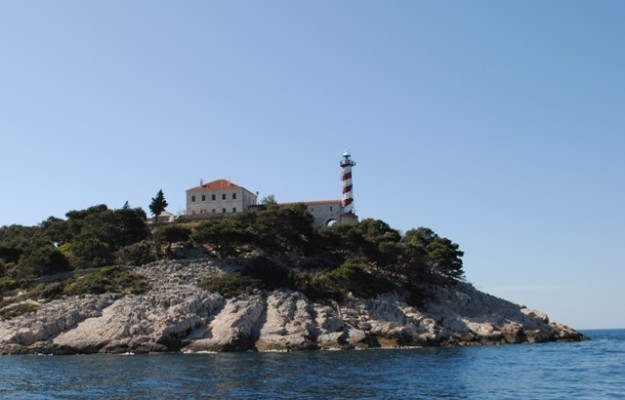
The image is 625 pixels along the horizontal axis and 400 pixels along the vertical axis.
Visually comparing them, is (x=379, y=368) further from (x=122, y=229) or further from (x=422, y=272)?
(x=122, y=229)

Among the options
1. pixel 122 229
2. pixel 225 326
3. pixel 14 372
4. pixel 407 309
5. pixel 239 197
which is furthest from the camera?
pixel 239 197

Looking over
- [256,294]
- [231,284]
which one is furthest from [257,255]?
[256,294]

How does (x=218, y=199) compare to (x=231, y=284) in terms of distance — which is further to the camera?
(x=218, y=199)

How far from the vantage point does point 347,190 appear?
331 feet

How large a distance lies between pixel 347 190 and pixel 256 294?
139 feet

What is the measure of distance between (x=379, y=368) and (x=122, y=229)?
4858 centimetres

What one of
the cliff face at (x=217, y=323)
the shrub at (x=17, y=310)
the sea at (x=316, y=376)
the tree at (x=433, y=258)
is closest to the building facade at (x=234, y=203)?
the tree at (x=433, y=258)

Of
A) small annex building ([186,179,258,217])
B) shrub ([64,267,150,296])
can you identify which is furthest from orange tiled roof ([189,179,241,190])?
shrub ([64,267,150,296])

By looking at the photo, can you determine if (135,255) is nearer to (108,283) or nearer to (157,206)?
(108,283)

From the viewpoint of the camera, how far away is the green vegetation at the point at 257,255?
65.2 metres

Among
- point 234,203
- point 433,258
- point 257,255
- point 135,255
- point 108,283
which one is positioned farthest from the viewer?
point 234,203

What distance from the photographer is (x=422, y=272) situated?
250ft

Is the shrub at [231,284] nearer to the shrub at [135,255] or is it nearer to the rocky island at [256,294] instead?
the rocky island at [256,294]

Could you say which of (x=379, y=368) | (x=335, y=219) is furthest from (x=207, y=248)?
(x=379, y=368)
